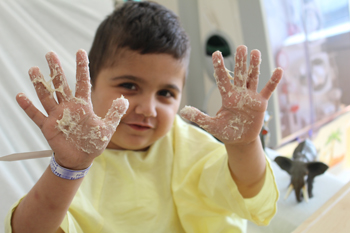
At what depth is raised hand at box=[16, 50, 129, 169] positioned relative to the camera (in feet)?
1.19

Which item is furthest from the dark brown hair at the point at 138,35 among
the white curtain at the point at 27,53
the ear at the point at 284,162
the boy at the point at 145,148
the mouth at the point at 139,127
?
the ear at the point at 284,162

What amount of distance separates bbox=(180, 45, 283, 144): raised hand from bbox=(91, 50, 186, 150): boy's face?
165 millimetres

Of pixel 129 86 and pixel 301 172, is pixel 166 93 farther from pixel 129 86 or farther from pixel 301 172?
pixel 301 172

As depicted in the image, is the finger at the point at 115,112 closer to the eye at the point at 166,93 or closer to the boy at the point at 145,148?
the boy at the point at 145,148

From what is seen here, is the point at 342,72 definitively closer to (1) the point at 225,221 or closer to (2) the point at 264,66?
(2) the point at 264,66

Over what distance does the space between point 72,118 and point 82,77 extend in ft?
0.19

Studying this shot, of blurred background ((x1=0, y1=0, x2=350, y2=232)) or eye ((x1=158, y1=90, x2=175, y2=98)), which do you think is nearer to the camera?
eye ((x1=158, y1=90, x2=175, y2=98))

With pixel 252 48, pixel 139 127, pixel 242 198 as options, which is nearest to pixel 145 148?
pixel 139 127

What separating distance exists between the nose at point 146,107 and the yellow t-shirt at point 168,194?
5.5 inches

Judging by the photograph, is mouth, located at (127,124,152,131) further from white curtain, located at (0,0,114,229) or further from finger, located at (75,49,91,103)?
white curtain, located at (0,0,114,229)

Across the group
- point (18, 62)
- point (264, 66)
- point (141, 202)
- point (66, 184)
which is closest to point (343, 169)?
point (264, 66)

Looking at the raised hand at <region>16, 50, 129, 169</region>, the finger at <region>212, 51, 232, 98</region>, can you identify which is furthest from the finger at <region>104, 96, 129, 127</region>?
the finger at <region>212, 51, 232, 98</region>

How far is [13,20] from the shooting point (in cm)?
79

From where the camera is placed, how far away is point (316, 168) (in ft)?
2.32
